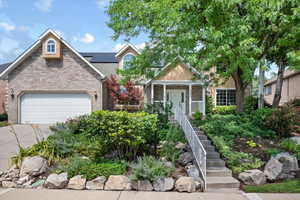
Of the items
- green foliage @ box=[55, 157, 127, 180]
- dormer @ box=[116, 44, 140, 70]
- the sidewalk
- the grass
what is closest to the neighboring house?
dormer @ box=[116, 44, 140, 70]

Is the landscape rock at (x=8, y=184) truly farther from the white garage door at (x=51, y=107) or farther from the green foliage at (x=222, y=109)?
the green foliage at (x=222, y=109)

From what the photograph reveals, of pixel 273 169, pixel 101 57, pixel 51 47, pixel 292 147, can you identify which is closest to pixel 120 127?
pixel 273 169

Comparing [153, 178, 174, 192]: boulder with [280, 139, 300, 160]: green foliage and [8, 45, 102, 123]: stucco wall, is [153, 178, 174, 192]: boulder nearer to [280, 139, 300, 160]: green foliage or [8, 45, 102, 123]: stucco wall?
[280, 139, 300, 160]: green foliage

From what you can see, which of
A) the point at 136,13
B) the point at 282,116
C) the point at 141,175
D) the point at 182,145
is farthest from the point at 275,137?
the point at 136,13

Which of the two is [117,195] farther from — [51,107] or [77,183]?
[51,107]

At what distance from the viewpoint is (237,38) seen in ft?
22.9

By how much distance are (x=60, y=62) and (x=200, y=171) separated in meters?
13.1

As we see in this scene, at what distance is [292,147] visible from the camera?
6.94 meters

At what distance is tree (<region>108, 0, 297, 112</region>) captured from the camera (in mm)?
6746

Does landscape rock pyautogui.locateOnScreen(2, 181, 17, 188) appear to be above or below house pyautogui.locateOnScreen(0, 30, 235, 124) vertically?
below

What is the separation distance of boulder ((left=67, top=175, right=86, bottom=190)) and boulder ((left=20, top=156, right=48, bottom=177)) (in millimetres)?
1167

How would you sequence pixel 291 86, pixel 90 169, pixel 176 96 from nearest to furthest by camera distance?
1. pixel 90 169
2. pixel 176 96
3. pixel 291 86

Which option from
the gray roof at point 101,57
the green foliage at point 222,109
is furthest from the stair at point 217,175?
the gray roof at point 101,57

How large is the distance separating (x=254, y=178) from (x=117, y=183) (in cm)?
371
